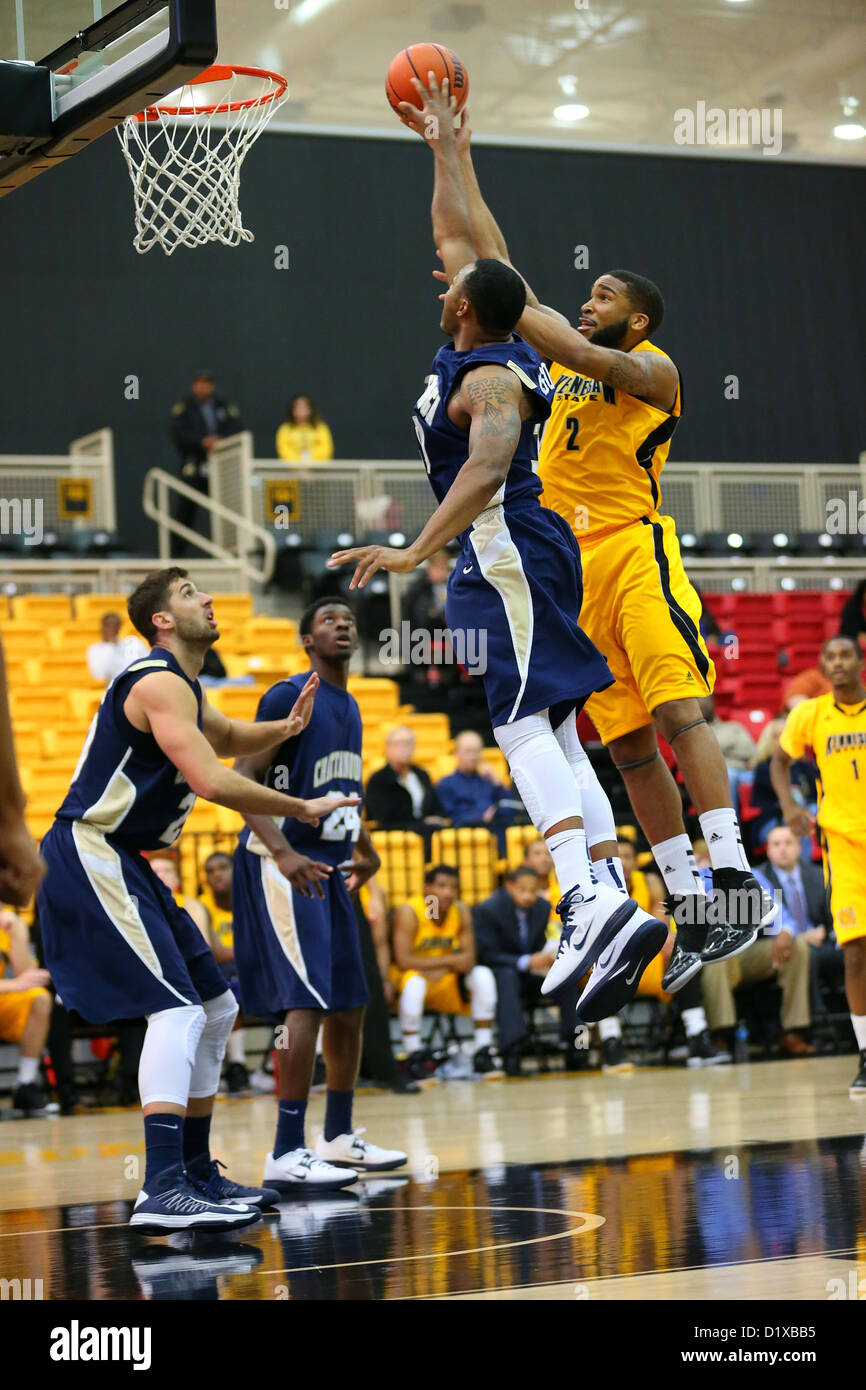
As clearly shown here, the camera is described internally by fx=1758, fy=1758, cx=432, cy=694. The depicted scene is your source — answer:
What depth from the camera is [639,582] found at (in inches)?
230

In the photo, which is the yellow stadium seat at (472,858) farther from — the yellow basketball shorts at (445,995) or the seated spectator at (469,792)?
the yellow basketball shorts at (445,995)

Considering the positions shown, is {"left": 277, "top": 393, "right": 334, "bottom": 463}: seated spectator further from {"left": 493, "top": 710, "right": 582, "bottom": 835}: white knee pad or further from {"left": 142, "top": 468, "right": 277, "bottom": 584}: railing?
{"left": 493, "top": 710, "right": 582, "bottom": 835}: white knee pad

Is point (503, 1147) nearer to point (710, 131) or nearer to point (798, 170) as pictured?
point (710, 131)

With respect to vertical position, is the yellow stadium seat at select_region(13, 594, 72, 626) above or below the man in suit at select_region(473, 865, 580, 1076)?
above

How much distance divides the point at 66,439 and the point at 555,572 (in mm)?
16178

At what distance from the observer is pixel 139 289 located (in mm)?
20953

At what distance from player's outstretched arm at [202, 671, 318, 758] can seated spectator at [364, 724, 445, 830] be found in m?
6.26

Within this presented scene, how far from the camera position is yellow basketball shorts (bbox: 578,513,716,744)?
5750mm

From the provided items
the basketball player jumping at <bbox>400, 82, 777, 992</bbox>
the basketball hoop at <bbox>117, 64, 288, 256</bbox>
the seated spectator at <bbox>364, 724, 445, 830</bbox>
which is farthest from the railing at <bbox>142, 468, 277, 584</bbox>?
the basketball player jumping at <bbox>400, 82, 777, 992</bbox>

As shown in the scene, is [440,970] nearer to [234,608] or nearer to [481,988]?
[481,988]

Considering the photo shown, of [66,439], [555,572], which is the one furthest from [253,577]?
[555,572]
